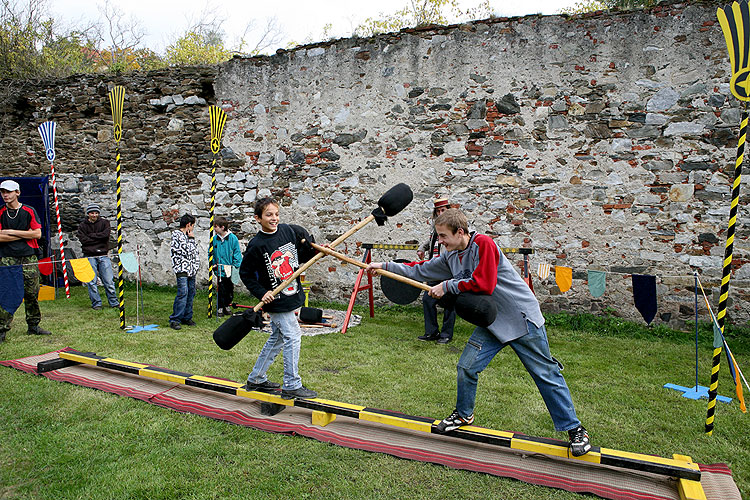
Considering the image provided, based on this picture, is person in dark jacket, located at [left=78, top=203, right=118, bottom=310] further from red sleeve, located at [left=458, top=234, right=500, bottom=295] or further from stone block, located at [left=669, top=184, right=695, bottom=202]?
stone block, located at [left=669, top=184, right=695, bottom=202]

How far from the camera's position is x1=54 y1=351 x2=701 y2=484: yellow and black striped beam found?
126 inches

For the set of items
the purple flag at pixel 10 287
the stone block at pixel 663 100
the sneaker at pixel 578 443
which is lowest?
the sneaker at pixel 578 443

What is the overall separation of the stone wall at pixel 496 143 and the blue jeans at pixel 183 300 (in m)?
2.31

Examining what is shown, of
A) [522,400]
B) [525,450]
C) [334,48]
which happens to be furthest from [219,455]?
[334,48]

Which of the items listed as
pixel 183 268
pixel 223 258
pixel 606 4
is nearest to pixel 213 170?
pixel 223 258

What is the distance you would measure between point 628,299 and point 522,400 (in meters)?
3.73

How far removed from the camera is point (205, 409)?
437cm

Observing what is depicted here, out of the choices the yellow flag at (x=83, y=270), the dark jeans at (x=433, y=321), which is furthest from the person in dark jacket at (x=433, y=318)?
the yellow flag at (x=83, y=270)

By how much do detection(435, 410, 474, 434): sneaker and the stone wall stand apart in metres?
4.57

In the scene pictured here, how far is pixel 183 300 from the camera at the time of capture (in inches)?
300

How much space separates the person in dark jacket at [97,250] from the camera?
893 cm

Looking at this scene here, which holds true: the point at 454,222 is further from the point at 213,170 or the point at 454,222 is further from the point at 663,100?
the point at 213,170

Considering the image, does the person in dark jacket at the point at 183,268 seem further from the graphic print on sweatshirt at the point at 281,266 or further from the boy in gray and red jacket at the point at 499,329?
the boy in gray and red jacket at the point at 499,329

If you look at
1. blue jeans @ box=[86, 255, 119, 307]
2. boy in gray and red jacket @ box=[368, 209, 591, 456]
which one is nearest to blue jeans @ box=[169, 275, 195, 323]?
blue jeans @ box=[86, 255, 119, 307]
